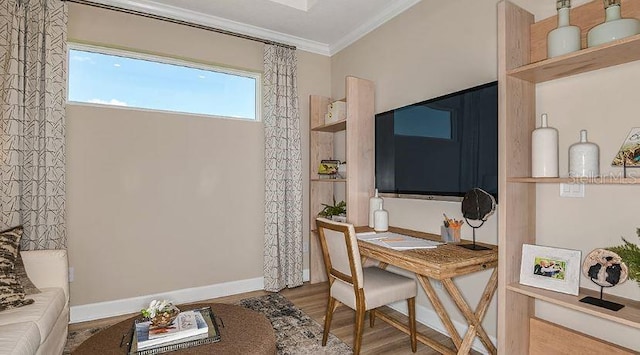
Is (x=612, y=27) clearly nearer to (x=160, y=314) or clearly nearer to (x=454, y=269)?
(x=454, y=269)

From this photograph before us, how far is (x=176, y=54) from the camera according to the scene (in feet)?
10.2

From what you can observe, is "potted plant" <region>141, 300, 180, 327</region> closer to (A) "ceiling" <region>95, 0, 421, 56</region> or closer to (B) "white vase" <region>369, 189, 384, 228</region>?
(B) "white vase" <region>369, 189, 384, 228</region>

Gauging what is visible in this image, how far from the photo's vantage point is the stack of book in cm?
145

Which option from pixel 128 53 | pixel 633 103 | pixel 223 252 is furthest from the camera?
pixel 223 252

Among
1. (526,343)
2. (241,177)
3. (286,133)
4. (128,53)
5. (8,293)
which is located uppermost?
(128,53)

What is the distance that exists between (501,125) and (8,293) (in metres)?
2.83

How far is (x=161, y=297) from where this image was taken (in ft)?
9.94

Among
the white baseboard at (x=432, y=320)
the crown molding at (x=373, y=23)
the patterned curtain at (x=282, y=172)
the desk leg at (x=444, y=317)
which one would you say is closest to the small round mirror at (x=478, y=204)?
the desk leg at (x=444, y=317)

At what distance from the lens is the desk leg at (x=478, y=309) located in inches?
72.5

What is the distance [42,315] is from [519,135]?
2.73 metres

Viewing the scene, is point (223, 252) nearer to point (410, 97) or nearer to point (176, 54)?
point (176, 54)

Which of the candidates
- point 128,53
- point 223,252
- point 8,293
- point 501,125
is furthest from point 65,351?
point 501,125

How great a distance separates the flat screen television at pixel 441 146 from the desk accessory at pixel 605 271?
552mm

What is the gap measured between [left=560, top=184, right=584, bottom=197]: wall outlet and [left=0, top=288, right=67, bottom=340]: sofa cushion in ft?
9.31
